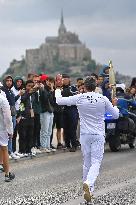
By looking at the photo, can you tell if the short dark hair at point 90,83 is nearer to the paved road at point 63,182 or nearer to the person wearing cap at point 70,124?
the paved road at point 63,182

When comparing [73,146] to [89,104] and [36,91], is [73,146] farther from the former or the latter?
[89,104]

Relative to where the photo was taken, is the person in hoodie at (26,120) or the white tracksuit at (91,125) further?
the person in hoodie at (26,120)

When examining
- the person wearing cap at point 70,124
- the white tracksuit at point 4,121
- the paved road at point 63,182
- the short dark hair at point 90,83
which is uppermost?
the short dark hair at point 90,83

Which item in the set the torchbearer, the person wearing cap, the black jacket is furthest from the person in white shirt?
the person wearing cap

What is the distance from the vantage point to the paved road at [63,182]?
8.69 m

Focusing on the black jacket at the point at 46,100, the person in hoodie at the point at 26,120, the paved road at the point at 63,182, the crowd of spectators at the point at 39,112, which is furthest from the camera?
the black jacket at the point at 46,100

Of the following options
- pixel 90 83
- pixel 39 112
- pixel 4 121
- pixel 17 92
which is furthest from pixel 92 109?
pixel 39 112

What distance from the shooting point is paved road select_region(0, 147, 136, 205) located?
8.69 m

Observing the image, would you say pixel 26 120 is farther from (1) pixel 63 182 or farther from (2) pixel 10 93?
(1) pixel 63 182

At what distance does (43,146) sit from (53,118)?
1127 mm

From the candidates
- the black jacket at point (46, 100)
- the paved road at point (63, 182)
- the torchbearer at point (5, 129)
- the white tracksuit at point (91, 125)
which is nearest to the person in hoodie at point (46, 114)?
the black jacket at point (46, 100)

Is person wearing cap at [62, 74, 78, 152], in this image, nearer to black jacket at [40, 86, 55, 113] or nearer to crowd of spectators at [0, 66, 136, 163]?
crowd of spectators at [0, 66, 136, 163]

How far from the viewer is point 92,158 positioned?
887 centimetres

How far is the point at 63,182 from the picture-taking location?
410 inches
